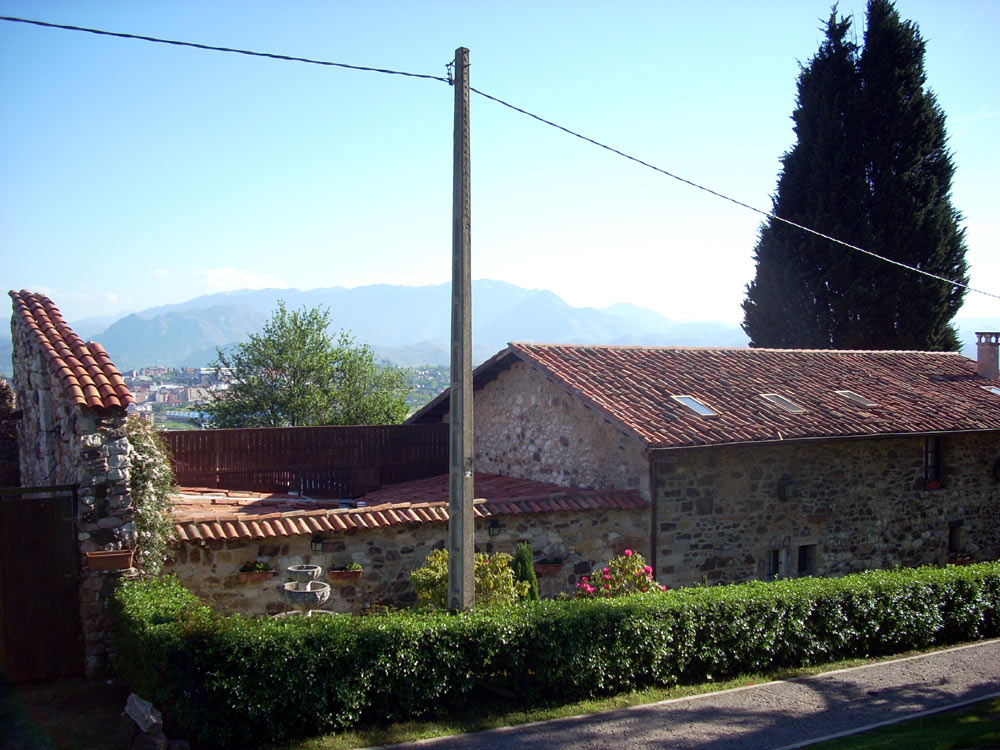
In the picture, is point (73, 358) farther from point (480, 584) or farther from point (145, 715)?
point (480, 584)

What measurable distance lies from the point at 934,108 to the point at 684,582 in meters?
25.9

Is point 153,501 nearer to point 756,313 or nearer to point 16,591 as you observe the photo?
point 16,591

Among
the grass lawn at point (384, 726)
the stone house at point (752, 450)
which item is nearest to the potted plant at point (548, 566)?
the stone house at point (752, 450)

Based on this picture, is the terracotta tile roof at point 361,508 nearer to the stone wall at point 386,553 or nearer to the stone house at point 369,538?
the stone house at point 369,538

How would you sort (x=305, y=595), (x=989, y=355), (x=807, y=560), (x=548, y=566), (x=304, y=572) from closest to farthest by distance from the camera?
(x=305, y=595)
(x=304, y=572)
(x=548, y=566)
(x=807, y=560)
(x=989, y=355)

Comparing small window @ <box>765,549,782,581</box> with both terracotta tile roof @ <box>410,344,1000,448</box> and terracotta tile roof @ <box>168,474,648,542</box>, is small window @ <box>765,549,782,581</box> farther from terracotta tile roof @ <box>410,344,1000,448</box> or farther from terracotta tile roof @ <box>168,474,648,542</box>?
terracotta tile roof @ <box>168,474,648,542</box>

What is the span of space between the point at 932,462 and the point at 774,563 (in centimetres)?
517

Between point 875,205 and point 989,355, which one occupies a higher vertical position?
point 875,205

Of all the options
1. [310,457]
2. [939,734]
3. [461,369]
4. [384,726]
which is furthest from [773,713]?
[310,457]

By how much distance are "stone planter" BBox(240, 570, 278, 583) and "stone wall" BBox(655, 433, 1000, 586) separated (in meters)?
6.47

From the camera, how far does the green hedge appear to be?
7270 mm

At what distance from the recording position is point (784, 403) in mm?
16016

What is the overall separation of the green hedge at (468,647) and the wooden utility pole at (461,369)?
2.19 feet

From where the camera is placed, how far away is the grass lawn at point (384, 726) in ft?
24.2
